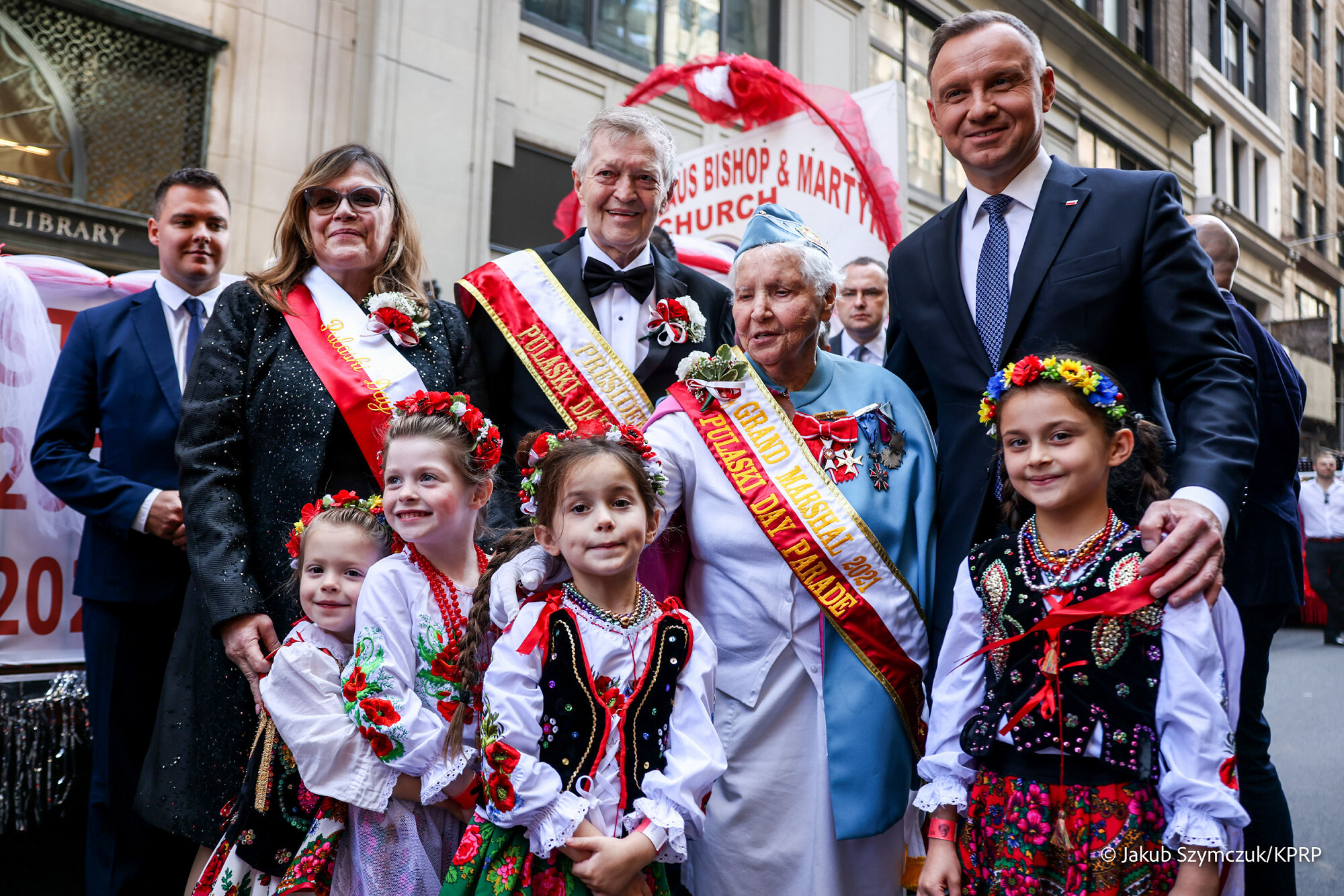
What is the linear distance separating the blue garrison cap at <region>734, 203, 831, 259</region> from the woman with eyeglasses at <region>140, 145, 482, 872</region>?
33.5 inches

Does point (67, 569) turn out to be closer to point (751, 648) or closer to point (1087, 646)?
point (751, 648)

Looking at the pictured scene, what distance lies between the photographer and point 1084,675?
1.76 meters

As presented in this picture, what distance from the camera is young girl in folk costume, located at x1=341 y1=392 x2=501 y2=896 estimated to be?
2.00m

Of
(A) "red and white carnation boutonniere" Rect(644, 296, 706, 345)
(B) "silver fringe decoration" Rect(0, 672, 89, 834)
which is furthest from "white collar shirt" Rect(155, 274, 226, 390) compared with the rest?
(A) "red and white carnation boutonniere" Rect(644, 296, 706, 345)

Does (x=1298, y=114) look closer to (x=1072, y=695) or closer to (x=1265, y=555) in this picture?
(x=1265, y=555)

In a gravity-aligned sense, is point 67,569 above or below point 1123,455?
below

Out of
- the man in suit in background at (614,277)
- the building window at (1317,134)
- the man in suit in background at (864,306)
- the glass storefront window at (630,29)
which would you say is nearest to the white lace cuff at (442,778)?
the man in suit in background at (614,277)

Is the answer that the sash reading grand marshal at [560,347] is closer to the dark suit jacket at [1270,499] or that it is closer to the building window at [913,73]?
the dark suit jacket at [1270,499]

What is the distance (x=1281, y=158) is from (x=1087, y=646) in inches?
1124

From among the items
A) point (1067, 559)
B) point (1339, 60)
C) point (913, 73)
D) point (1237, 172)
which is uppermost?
point (1339, 60)

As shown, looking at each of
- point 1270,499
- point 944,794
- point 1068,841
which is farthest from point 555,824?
point 1270,499

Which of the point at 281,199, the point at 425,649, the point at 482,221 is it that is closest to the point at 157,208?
the point at 425,649

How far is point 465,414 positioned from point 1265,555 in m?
2.40

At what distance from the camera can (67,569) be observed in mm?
3283
